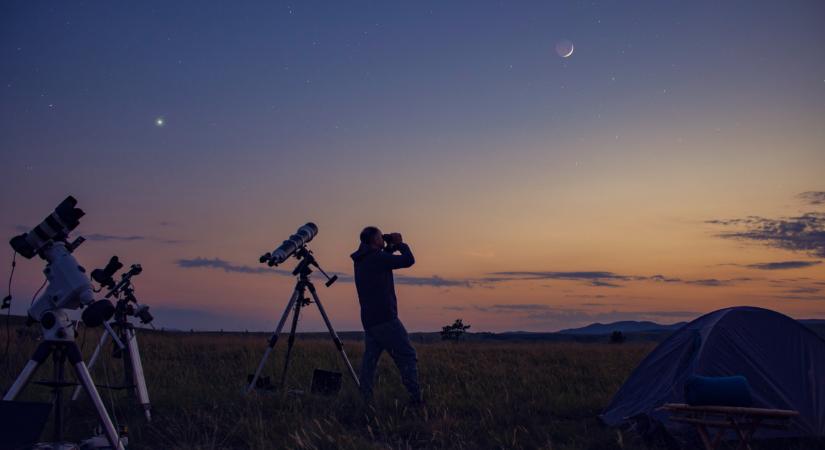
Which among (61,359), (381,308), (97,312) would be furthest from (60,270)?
(381,308)

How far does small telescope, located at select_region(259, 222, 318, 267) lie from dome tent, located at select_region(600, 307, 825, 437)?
5213 millimetres

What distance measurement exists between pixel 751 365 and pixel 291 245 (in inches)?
266

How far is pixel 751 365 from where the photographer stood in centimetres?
860

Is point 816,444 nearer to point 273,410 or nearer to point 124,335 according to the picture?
point 273,410

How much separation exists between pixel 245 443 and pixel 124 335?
254 centimetres

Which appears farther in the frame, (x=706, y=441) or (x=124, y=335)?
(x=124, y=335)

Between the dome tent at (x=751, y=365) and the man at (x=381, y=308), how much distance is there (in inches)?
115

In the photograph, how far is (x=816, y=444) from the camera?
26.0ft

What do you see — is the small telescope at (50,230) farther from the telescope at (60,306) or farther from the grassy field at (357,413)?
the grassy field at (357,413)

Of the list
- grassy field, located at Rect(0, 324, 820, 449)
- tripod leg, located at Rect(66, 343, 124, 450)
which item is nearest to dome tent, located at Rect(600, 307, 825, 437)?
grassy field, located at Rect(0, 324, 820, 449)

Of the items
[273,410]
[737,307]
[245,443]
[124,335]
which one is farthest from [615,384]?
[124,335]

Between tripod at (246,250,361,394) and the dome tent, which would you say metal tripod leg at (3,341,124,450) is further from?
the dome tent

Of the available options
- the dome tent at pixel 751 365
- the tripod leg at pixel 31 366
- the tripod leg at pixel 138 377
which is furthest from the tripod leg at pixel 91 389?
the dome tent at pixel 751 365

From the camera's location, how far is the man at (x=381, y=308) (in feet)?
30.7
